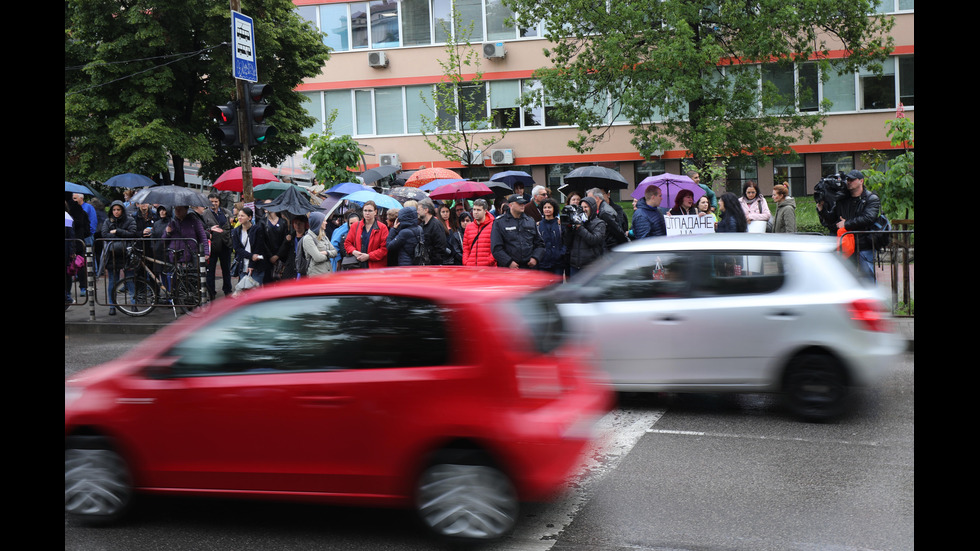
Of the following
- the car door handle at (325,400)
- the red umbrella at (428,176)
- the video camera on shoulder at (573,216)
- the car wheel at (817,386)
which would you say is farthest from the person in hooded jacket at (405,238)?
the red umbrella at (428,176)

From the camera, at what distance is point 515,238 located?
12.0 metres

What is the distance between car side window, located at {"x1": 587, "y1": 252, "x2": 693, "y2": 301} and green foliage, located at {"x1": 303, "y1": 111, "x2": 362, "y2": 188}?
15979 mm

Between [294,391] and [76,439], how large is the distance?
1462 mm

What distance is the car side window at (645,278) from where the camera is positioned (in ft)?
25.4

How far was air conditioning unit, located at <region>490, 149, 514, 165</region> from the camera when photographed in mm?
40906

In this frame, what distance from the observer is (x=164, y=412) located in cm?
518

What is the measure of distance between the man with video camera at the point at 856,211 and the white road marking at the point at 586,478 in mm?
5164

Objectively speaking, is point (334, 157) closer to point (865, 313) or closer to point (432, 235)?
point (432, 235)

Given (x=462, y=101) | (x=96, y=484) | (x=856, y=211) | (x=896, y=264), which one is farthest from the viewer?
(x=462, y=101)

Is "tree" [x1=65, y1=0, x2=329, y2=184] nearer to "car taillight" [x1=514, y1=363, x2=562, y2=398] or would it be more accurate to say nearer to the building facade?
the building facade

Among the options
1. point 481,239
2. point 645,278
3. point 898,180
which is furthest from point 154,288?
point 898,180

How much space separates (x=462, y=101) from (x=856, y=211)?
27.0 m

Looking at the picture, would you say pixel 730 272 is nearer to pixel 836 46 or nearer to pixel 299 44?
pixel 299 44

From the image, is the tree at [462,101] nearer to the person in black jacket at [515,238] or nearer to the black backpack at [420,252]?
the black backpack at [420,252]
